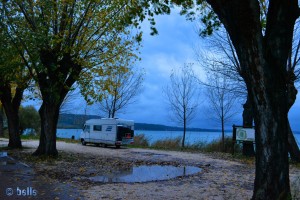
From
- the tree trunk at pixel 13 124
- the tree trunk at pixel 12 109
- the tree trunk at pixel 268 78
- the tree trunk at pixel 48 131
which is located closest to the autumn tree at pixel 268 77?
the tree trunk at pixel 268 78

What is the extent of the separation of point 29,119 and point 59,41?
37.2 metres

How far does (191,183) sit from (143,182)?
152cm

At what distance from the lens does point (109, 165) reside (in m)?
15.7

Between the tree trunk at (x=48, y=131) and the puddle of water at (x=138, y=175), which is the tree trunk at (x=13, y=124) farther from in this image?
the puddle of water at (x=138, y=175)

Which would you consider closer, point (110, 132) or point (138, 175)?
point (138, 175)

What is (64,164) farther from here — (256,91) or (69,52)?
(256,91)

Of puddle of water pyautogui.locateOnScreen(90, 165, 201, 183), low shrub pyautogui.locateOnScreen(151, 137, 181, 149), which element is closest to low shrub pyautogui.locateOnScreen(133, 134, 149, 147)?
low shrub pyautogui.locateOnScreen(151, 137, 181, 149)

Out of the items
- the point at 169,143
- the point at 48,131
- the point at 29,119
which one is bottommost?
the point at 169,143

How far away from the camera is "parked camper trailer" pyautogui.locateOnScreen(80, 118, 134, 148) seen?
1133 inches

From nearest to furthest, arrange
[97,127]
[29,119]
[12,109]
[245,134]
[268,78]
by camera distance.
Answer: [268,78] → [245,134] → [12,109] → [97,127] → [29,119]

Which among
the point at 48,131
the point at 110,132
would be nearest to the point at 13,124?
the point at 48,131

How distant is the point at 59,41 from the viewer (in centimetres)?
1544

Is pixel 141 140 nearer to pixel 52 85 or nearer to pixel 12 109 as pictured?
pixel 12 109

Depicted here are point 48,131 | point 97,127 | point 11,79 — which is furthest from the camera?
point 97,127
